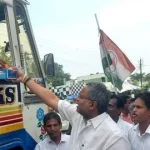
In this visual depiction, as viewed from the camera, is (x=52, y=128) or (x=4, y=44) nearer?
(x=4, y=44)

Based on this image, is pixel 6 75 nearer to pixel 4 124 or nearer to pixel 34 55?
pixel 4 124

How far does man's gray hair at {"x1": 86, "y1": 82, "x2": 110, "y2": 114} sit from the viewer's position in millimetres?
2678

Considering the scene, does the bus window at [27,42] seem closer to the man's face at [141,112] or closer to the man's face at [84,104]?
the man's face at [84,104]

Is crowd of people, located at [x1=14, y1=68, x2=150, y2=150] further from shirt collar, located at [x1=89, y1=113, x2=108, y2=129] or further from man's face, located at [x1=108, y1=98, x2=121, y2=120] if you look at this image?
man's face, located at [x1=108, y1=98, x2=121, y2=120]

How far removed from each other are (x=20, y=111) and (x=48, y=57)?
112 centimetres

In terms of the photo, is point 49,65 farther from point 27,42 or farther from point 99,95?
point 99,95

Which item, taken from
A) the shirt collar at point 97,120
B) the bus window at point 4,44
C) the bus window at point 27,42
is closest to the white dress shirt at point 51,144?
the bus window at point 27,42

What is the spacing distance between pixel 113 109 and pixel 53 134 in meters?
1.25

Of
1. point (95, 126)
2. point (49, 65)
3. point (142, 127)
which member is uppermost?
point (49, 65)

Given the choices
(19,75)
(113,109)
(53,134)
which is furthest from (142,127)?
(113,109)

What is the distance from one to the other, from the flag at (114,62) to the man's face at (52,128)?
454cm

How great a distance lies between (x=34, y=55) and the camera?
3.96m

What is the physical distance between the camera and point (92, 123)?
267 cm

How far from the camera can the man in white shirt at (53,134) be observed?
143 inches
